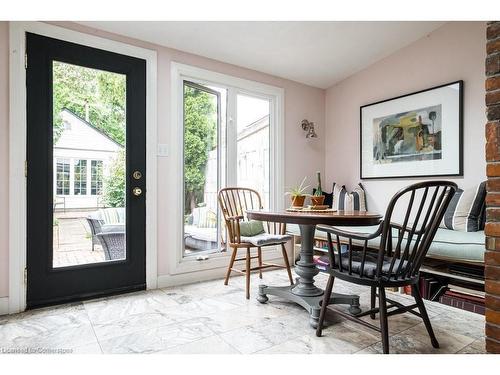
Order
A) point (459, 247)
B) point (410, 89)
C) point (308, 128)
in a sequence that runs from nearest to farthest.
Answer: point (459, 247) < point (410, 89) < point (308, 128)

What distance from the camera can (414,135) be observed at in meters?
3.30

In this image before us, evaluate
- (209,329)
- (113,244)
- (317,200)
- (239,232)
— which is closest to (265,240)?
(239,232)

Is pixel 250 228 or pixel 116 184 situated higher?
pixel 116 184

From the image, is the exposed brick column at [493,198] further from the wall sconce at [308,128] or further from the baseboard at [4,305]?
the baseboard at [4,305]

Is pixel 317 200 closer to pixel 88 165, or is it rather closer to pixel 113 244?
pixel 113 244

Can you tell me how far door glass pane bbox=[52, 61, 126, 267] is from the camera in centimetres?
252

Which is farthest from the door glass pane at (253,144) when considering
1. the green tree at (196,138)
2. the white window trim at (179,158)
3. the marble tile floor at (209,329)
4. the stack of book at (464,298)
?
the stack of book at (464,298)

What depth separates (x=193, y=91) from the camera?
3223 millimetres

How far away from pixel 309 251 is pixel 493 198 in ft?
4.26

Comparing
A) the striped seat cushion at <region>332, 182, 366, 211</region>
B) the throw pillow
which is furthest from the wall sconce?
the throw pillow

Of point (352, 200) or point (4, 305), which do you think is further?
point (352, 200)

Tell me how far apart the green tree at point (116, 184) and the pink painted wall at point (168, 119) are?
0.32m
